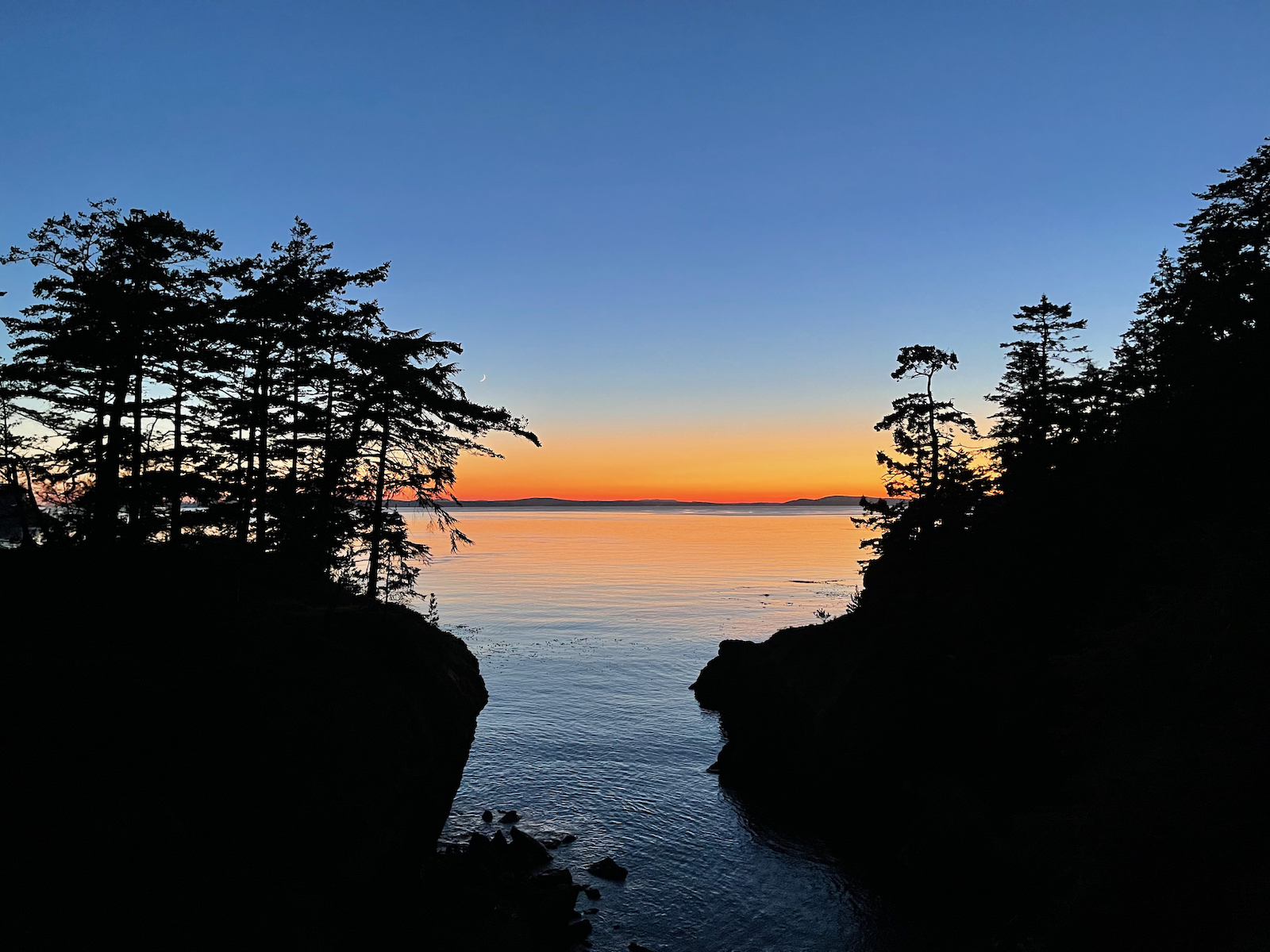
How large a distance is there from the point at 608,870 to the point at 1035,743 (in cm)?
1484

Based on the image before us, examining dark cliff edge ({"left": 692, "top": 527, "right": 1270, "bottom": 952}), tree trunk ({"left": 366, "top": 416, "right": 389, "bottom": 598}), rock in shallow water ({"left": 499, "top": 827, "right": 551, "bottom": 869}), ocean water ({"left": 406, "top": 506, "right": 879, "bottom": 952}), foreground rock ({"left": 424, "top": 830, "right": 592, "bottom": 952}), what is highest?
tree trunk ({"left": 366, "top": 416, "right": 389, "bottom": 598})

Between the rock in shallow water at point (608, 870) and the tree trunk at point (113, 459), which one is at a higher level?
the tree trunk at point (113, 459)

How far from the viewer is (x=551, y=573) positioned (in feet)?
350

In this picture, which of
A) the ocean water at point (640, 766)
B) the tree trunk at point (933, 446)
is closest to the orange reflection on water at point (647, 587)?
the ocean water at point (640, 766)

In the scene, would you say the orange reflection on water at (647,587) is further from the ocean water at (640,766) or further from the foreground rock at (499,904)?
the foreground rock at (499,904)

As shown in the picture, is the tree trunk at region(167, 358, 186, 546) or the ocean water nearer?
the ocean water

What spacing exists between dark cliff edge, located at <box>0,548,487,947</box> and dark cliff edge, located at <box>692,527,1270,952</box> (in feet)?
50.0

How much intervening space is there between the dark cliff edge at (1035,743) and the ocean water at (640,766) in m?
2.55

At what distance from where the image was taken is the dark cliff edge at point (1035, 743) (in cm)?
1121

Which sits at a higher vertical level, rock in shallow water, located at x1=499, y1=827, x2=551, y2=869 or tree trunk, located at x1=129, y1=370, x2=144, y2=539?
tree trunk, located at x1=129, y1=370, x2=144, y2=539

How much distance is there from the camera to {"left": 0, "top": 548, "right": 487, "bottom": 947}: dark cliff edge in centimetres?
1139

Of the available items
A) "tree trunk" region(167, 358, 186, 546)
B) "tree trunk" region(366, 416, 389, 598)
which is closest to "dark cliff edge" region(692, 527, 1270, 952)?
"tree trunk" region(366, 416, 389, 598)

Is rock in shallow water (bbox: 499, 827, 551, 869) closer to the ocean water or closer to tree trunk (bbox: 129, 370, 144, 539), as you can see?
the ocean water

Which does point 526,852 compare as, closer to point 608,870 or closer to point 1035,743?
point 608,870
